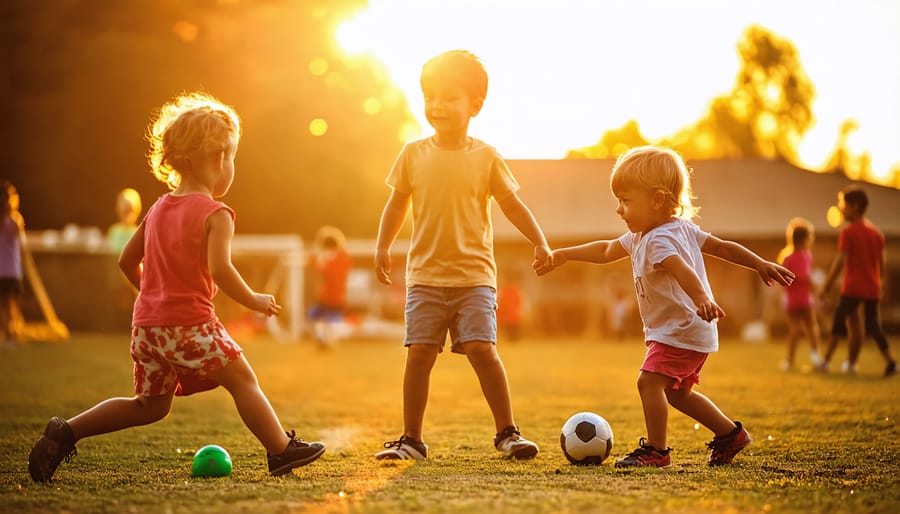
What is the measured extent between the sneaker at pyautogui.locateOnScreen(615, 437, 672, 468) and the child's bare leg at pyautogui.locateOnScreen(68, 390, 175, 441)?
2.01m

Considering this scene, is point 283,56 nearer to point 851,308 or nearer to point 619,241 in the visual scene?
point 851,308

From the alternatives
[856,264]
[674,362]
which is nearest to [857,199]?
[856,264]

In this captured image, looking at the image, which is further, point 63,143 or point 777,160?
point 777,160

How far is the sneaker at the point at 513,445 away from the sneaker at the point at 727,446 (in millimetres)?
821

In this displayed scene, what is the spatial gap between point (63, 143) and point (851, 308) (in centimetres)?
2065

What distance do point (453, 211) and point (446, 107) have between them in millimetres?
515

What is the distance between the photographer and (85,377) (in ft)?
32.1

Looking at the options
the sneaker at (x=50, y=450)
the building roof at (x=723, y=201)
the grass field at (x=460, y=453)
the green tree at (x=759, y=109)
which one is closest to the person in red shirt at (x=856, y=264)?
the grass field at (x=460, y=453)

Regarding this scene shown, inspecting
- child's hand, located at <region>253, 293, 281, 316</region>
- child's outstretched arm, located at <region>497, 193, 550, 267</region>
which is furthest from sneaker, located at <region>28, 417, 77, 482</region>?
child's outstretched arm, located at <region>497, 193, 550, 267</region>

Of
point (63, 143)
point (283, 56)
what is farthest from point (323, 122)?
point (63, 143)

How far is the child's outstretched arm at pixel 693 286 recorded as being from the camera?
13.9ft

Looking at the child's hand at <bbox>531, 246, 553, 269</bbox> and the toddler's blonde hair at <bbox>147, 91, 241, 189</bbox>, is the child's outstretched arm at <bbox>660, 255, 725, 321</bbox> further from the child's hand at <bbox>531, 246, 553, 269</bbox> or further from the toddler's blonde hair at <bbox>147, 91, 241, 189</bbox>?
the toddler's blonde hair at <bbox>147, 91, 241, 189</bbox>

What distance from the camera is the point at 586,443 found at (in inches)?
183

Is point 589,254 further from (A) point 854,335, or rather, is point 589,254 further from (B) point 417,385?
(A) point 854,335
